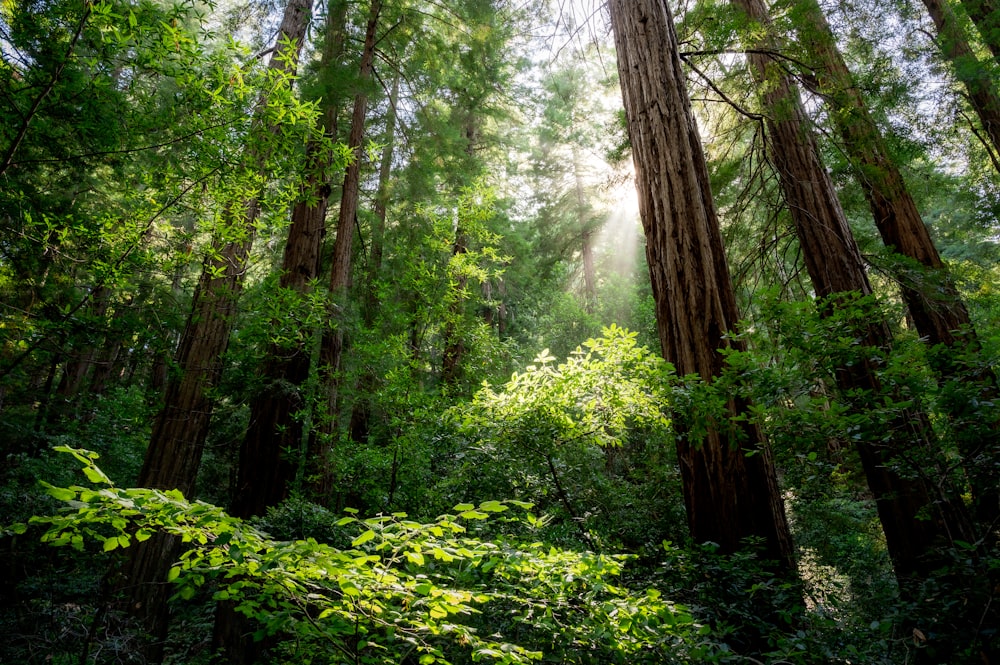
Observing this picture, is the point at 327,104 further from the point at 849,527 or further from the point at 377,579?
the point at 849,527

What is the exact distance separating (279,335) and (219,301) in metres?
0.92

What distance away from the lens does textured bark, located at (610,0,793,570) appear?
3.39m

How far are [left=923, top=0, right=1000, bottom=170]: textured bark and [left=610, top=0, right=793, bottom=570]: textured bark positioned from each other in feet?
18.0

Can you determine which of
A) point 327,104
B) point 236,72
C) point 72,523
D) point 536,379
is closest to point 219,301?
point 236,72

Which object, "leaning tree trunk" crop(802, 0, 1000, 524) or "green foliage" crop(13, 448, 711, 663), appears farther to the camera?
"leaning tree trunk" crop(802, 0, 1000, 524)

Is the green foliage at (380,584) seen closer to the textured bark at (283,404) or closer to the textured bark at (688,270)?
the textured bark at (688,270)

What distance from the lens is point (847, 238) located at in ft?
18.5

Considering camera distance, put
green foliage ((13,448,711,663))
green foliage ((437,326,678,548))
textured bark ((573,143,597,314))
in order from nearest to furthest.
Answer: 1. green foliage ((13,448,711,663))
2. green foliage ((437,326,678,548))
3. textured bark ((573,143,597,314))

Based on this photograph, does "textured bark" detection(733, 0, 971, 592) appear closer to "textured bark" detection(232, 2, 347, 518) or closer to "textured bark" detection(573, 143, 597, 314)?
"textured bark" detection(232, 2, 347, 518)

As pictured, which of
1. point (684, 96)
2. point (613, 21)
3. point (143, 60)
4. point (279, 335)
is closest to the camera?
point (143, 60)

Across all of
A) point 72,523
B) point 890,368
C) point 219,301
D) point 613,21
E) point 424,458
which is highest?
point 613,21

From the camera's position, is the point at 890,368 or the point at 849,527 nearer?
the point at 890,368

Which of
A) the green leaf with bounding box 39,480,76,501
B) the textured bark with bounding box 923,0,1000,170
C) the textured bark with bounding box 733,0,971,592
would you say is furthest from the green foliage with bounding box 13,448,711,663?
the textured bark with bounding box 923,0,1000,170

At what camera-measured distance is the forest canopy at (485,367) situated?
2.21 meters
